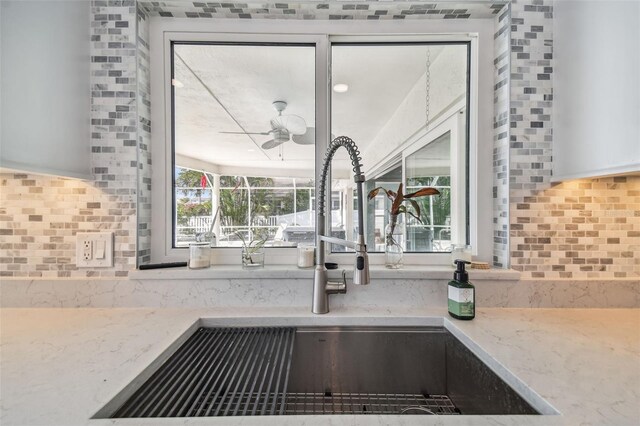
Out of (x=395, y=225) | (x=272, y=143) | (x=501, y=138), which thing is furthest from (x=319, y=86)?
(x=501, y=138)

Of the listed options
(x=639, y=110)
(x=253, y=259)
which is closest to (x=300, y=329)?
(x=253, y=259)

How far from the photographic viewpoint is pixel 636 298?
117 centimetres

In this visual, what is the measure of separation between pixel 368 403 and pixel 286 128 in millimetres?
1276

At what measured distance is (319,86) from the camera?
4.43 ft

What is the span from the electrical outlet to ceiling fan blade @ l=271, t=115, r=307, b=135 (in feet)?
3.07

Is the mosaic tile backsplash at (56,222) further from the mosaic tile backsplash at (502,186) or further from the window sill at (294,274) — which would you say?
the window sill at (294,274)

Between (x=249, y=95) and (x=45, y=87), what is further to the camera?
(x=249, y=95)

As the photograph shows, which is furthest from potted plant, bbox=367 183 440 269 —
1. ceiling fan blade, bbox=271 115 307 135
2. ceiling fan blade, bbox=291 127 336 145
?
ceiling fan blade, bbox=271 115 307 135

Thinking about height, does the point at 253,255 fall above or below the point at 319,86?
below

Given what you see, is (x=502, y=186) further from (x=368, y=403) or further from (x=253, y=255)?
(x=253, y=255)

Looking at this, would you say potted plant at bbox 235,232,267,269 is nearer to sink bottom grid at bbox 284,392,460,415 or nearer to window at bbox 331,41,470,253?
window at bbox 331,41,470,253

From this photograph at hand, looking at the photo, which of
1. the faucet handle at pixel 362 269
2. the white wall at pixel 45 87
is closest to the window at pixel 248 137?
the white wall at pixel 45 87

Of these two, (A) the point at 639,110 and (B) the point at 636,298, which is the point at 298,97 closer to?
(A) the point at 639,110

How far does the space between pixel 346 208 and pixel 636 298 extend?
1304 millimetres
